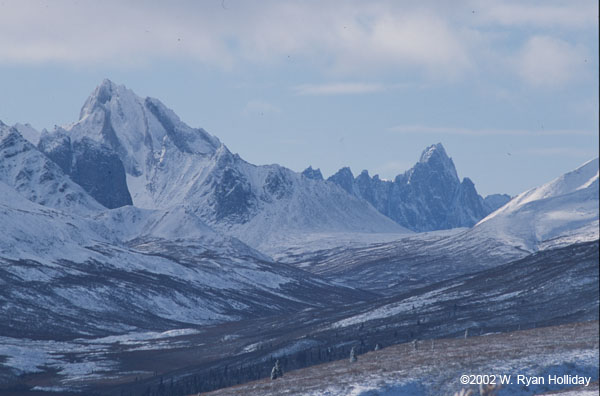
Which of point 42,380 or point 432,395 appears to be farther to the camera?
point 42,380

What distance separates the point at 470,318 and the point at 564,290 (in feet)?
73.4

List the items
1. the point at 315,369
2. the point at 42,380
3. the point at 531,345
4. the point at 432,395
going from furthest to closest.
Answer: the point at 42,380 → the point at 315,369 → the point at 531,345 → the point at 432,395

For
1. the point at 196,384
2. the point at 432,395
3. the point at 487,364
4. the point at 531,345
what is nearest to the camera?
the point at 432,395

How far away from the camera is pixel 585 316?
160375 millimetres

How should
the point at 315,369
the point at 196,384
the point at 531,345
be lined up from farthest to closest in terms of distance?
the point at 196,384
the point at 315,369
the point at 531,345

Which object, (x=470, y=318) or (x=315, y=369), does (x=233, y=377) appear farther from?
(x=470, y=318)

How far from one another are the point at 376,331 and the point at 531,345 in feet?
305

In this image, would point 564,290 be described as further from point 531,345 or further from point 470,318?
point 531,345

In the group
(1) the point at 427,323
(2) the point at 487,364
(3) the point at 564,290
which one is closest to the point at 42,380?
(1) the point at 427,323

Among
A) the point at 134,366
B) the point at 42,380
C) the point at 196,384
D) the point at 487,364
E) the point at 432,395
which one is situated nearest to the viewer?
the point at 432,395

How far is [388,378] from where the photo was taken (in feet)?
301

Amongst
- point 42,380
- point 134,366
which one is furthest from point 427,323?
point 42,380

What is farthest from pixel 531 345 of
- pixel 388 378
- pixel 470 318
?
pixel 470 318

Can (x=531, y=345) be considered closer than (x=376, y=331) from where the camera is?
Result: Yes
